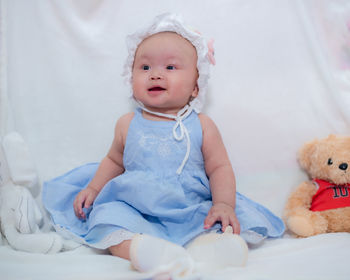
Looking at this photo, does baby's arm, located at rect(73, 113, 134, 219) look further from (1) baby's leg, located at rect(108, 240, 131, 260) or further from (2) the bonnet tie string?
(1) baby's leg, located at rect(108, 240, 131, 260)

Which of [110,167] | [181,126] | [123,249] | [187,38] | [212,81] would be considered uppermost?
[187,38]

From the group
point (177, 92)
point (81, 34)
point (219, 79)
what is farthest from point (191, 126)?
point (81, 34)

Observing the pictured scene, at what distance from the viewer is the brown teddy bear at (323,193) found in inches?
47.4

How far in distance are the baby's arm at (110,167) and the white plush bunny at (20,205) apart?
0.15m

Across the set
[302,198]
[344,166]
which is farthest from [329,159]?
[302,198]

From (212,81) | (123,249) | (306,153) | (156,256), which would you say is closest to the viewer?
(156,256)

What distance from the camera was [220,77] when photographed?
4.94 ft

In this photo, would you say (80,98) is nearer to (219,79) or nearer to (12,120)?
(12,120)

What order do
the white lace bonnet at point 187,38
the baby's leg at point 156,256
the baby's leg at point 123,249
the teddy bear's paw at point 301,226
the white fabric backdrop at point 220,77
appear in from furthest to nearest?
the white fabric backdrop at point 220,77 → the white lace bonnet at point 187,38 → the teddy bear's paw at point 301,226 → the baby's leg at point 123,249 → the baby's leg at point 156,256

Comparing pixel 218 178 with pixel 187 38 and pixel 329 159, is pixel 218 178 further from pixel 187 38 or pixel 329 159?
pixel 187 38

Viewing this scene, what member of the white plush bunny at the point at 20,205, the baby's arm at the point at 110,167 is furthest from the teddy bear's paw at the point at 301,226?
the white plush bunny at the point at 20,205

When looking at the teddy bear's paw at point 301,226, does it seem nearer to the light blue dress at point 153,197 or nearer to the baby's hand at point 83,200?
the light blue dress at point 153,197

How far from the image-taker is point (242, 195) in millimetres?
1366

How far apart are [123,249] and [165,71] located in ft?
1.88
